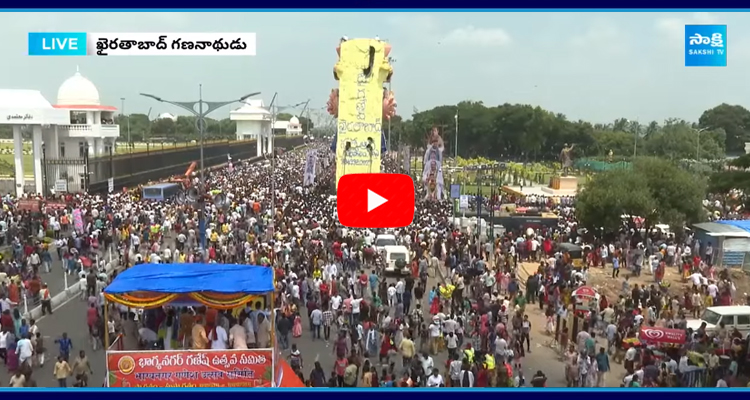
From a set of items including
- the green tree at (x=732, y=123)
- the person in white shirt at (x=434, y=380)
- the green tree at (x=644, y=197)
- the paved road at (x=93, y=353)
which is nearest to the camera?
the person in white shirt at (x=434, y=380)

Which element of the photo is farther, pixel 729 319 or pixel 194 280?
pixel 729 319

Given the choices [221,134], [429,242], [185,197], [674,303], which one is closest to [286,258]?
[429,242]

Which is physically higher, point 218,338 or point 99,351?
point 218,338

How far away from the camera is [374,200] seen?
6.63 m

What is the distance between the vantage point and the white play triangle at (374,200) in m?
6.62

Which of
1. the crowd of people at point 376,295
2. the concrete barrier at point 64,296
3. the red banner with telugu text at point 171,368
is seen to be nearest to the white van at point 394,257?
the crowd of people at point 376,295

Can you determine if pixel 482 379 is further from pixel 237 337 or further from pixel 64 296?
pixel 64 296

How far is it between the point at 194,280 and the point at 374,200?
293cm

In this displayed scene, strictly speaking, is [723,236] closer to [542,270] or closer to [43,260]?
[542,270]

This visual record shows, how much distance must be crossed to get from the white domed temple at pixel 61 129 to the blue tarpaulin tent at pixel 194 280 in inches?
748

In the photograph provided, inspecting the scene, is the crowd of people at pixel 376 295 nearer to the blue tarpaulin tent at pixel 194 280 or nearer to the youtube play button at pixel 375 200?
the blue tarpaulin tent at pixel 194 280

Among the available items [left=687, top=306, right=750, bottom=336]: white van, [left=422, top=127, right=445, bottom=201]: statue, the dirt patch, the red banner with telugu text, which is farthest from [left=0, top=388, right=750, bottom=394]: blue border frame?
[left=422, top=127, right=445, bottom=201]: statue

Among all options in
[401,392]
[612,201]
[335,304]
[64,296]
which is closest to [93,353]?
[64,296]

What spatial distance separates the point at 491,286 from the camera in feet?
51.6
